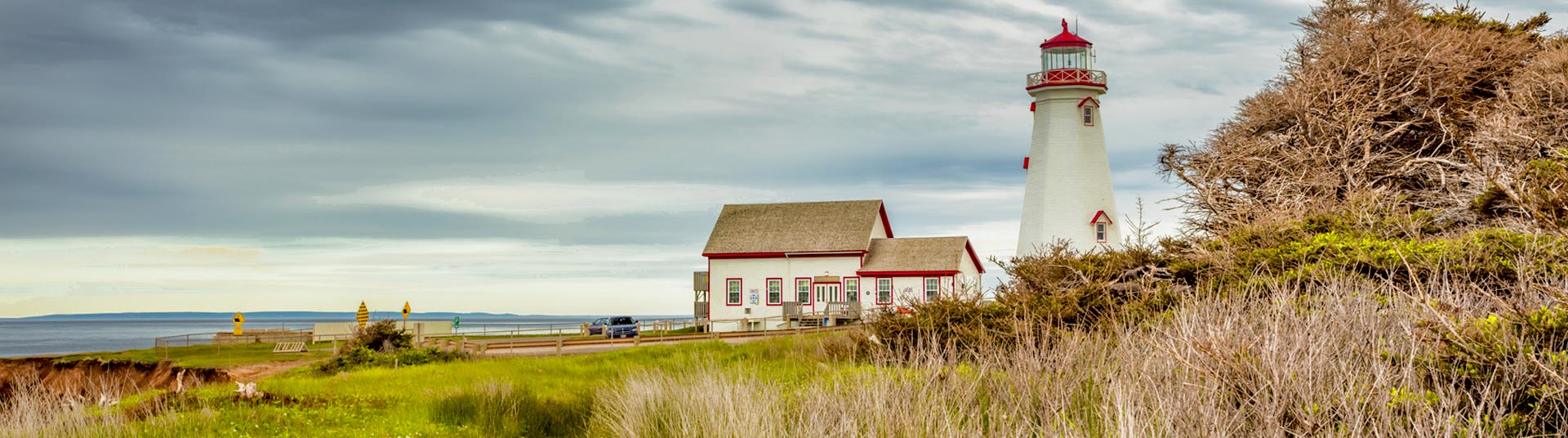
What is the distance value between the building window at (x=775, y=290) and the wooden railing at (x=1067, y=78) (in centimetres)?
1218

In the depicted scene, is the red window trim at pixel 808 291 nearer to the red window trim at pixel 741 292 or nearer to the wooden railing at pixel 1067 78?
the red window trim at pixel 741 292

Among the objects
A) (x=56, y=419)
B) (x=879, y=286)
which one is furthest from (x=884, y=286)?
(x=56, y=419)

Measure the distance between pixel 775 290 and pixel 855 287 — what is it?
10.7 ft

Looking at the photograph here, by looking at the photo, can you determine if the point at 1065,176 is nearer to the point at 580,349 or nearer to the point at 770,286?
the point at 770,286

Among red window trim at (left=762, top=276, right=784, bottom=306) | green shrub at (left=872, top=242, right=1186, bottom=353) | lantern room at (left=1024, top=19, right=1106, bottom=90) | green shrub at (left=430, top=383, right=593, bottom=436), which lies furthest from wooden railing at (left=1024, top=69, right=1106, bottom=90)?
green shrub at (left=430, top=383, right=593, bottom=436)

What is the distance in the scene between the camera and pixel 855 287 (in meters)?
41.7

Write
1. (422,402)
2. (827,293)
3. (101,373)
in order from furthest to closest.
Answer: (827,293) → (101,373) → (422,402)

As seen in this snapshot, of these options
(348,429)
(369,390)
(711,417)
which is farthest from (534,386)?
(711,417)

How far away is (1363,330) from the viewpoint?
7.89 meters

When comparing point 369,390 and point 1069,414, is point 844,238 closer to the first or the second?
point 369,390

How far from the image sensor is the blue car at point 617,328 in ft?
129

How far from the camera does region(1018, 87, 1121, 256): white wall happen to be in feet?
120

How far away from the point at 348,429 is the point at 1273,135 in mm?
18727

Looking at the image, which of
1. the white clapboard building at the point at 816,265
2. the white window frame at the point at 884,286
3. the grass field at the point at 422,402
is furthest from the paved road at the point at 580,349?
the white window frame at the point at 884,286
